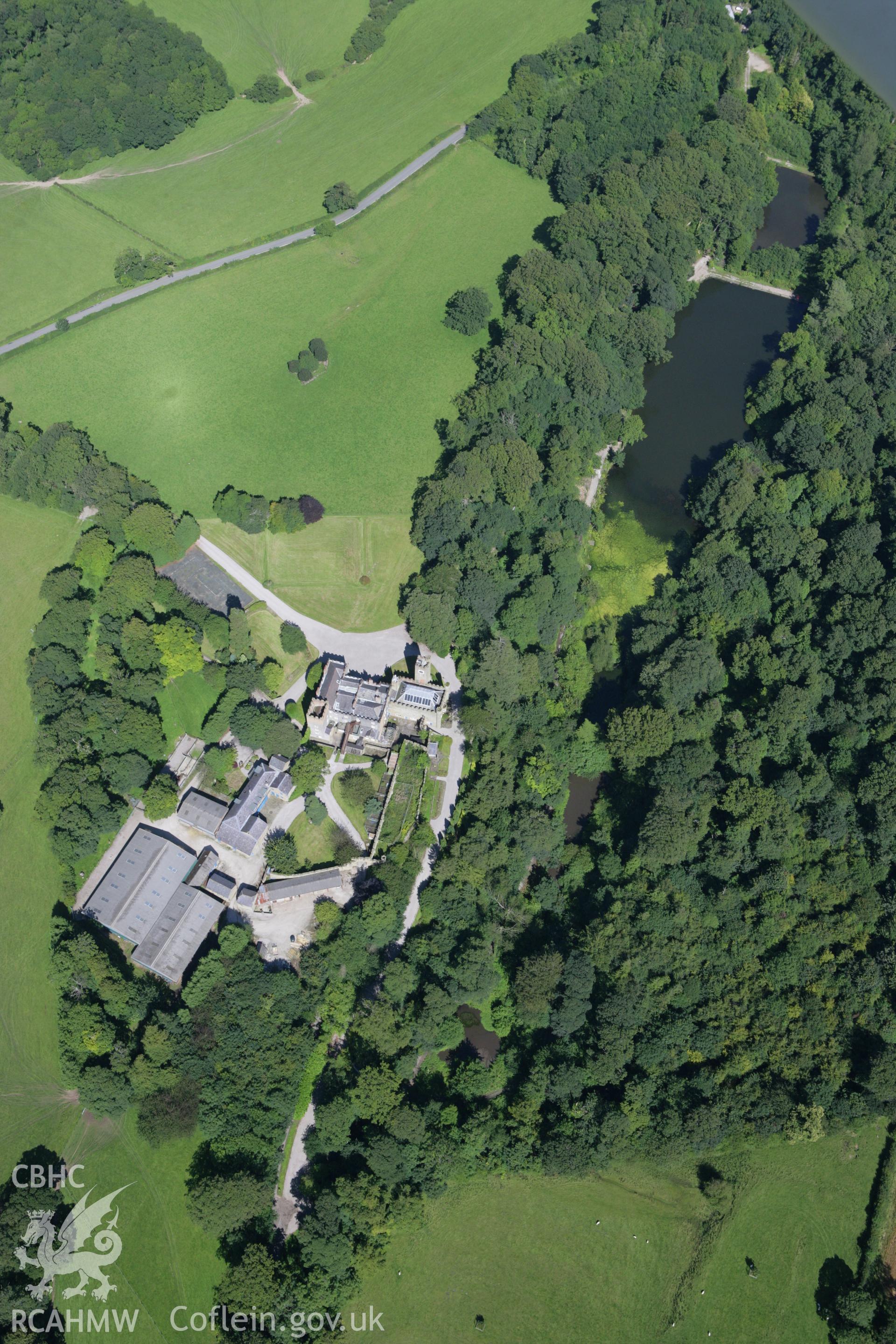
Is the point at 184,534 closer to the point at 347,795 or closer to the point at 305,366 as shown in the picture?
the point at 305,366

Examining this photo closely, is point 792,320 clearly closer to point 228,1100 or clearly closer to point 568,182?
point 568,182

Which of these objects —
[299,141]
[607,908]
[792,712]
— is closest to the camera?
[607,908]

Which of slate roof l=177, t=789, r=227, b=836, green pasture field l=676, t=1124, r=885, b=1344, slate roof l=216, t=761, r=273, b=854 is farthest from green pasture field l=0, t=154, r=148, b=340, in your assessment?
green pasture field l=676, t=1124, r=885, b=1344

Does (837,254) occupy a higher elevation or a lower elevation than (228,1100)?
higher

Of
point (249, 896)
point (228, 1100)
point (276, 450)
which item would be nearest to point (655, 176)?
point (276, 450)

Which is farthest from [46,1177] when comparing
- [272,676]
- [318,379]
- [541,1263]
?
[318,379]

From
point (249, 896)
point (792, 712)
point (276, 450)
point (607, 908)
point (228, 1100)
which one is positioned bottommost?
point (228, 1100)
